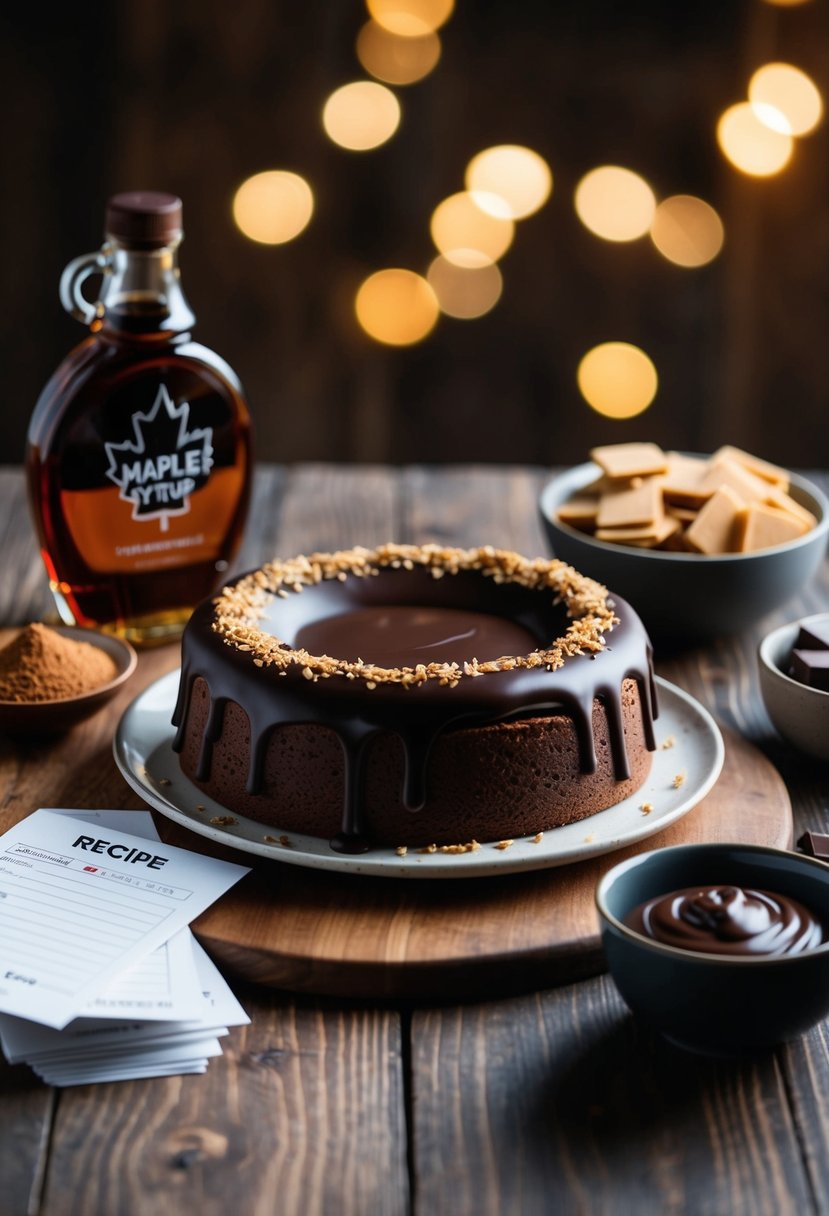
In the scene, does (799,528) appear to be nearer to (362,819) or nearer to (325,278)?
(362,819)

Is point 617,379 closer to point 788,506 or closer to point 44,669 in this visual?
point 788,506

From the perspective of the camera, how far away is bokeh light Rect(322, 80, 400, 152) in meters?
3.16

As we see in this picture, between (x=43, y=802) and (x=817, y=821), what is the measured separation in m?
0.83

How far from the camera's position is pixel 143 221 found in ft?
5.40

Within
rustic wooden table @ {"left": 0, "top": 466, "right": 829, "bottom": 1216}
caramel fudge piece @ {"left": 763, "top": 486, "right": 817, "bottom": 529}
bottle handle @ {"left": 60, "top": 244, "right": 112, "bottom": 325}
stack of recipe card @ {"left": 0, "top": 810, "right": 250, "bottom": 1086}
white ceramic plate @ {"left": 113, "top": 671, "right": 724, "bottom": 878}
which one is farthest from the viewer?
caramel fudge piece @ {"left": 763, "top": 486, "right": 817, "bottom": 529}

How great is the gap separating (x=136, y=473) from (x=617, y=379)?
1940 mm

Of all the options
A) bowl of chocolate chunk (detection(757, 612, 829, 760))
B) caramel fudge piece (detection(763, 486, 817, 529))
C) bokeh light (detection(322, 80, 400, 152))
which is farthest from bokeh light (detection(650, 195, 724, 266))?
bowl of chocolate chunk (detection(757, 612, 829, 760))

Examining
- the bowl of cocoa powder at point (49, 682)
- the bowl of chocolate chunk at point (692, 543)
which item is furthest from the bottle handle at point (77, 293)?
the bowl of chocolate chunk at point (692, 543)

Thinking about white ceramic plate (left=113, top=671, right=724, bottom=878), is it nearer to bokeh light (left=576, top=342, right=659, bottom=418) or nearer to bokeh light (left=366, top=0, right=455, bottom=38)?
bokeh light (left=576, top=342, right=659, bottom=418)

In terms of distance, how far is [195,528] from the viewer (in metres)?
1.83

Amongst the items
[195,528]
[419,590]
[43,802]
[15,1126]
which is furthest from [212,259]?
[15,1126]

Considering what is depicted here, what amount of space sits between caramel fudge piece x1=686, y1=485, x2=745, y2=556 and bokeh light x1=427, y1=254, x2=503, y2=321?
1653 mm

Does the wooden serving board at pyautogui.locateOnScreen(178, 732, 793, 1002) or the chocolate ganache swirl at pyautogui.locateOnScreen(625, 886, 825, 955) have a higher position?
the chocolate ganache swirl at pyautogui.locateOnScreen(625, 886, 825, 955)

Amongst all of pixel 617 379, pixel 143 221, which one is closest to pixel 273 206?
pixel 617 379
